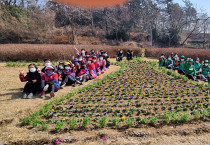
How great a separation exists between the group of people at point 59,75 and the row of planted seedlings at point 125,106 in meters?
0.89

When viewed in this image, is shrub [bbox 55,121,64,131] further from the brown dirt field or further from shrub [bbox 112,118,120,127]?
shrub [bbox 112,118,120,127]

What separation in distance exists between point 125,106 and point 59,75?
311 centimetres

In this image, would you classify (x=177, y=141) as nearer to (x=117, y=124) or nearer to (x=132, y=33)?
(x=117, y=124)

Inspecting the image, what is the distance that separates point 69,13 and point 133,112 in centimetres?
2597

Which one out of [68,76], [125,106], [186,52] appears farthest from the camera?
[186,52]

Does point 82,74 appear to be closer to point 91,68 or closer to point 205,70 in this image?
point 91,68

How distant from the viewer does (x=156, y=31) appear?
34219 millimetres

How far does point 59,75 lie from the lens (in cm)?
729

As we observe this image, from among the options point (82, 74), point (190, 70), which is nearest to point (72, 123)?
point (82, 74)

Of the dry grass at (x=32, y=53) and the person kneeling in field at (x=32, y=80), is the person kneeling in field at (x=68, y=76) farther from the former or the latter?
the dry grass at (x=32, y=53)

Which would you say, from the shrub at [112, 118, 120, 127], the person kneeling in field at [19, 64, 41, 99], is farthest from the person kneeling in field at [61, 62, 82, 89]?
the shrub at [112, 118, 120, 127]

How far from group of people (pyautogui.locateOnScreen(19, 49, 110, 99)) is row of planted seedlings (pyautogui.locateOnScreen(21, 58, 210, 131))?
895mm

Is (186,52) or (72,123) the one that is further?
(186,52)

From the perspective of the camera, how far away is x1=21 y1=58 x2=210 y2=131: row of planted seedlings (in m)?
4.54
